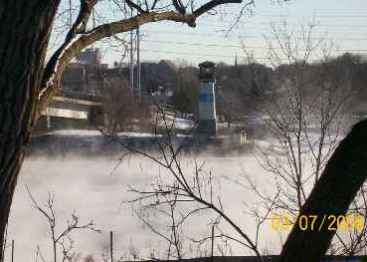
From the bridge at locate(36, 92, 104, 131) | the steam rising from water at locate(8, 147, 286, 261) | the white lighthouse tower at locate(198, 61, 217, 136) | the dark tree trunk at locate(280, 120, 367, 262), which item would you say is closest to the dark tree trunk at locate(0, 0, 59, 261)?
the dark tree trunk at locate(280, 120, 367, 262)

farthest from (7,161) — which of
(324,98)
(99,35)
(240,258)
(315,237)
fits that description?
(324,98)

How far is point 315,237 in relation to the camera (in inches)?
63.8

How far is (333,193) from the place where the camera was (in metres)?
1.62

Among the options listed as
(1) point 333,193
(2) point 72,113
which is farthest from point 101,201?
(1) point 333,193

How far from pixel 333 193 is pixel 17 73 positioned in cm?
90

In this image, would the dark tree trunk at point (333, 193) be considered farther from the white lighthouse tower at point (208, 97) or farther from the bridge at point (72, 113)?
the bridge at point (72, 113)

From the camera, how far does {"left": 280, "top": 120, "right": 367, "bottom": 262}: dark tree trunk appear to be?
5.26 feet

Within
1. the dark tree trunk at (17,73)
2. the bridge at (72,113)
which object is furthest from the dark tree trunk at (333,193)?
the bridge at (72,113)

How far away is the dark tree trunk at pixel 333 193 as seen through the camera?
160cm

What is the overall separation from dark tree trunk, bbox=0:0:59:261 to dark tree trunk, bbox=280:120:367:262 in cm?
78

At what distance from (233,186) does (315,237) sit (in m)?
14.9

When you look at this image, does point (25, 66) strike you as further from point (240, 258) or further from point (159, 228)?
point (159, 228)

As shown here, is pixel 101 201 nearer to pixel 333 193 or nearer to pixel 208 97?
pixel 208 97

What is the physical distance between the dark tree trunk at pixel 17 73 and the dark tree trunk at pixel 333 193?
0.78 metres
